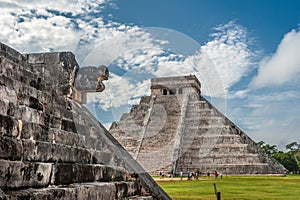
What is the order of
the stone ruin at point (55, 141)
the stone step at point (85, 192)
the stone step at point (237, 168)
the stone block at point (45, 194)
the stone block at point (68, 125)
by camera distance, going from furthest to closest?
the stone step at point (237, 168) → the stone block at point (68, 125) → the stone ruin at point (55, 141) → the stone step at point (85, 192) → the stone block at point (45, 194)

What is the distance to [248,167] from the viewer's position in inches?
1182

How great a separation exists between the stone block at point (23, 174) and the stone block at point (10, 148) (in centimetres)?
9

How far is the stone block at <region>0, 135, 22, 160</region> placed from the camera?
9.73ft

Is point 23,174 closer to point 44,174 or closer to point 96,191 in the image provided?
point 44,174

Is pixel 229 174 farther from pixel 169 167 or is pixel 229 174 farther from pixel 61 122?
pixel 61 122

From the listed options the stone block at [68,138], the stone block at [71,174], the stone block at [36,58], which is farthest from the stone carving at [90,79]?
the stone block at [71,174]

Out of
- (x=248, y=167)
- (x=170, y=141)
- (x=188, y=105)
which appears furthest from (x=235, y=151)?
(x=188, y=105)

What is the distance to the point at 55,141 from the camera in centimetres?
420

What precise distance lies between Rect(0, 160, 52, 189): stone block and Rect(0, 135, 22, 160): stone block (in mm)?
93

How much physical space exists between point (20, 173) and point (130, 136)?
33.1m

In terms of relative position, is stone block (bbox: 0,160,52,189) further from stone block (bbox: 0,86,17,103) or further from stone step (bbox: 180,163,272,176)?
stone step (bbox: 180,163,272,176)

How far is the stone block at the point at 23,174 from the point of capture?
9.26ft

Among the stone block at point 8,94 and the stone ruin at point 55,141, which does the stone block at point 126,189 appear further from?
the stone block at point 8,94

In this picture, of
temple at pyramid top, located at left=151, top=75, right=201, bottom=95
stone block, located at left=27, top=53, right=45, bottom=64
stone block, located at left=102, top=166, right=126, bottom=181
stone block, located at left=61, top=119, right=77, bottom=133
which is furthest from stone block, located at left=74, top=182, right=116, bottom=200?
temple at pyramid top, located at left=151, top=75, right=201, bottom=95
